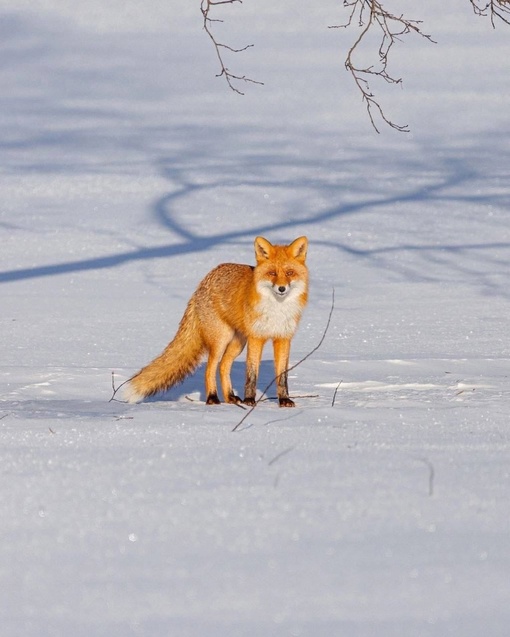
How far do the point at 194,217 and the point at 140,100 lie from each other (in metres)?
8.13

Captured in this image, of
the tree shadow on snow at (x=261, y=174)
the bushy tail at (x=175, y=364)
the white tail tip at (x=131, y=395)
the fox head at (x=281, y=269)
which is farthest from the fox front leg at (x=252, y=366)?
the tree shadow on snow at (x=261, y=174)

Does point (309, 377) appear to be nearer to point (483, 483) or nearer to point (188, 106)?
point (483, 483)

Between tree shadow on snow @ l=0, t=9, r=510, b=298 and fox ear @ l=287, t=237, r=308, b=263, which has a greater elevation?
fox ear @ l=287, t=237, r=308, b=263

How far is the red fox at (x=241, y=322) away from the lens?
5.63 meters

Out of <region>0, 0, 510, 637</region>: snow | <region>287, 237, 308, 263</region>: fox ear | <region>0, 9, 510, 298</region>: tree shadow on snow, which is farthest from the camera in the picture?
<region>0, 9, 510, 298</region>: tree shadow on snow

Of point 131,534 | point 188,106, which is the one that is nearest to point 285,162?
point 188,106

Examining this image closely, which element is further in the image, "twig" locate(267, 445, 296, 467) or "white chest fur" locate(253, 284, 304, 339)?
"white chest fur" locate(253, 284, 304, 339)

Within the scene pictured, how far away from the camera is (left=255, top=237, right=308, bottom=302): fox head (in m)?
5.58

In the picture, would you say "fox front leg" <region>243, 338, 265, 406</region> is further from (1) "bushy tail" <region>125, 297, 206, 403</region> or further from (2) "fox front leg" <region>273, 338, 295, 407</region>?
A: (1) "bushy tail" <region>125, 297, 206, 403</region>

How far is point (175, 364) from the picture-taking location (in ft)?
20.1

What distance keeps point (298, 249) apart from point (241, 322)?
53 centimetres

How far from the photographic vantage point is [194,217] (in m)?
14.0

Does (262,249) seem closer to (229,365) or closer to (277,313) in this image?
(277,313)

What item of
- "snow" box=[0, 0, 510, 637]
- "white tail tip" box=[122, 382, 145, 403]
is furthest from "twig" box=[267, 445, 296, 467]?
"white tail tip" box=[122, 382, 145, 403]
